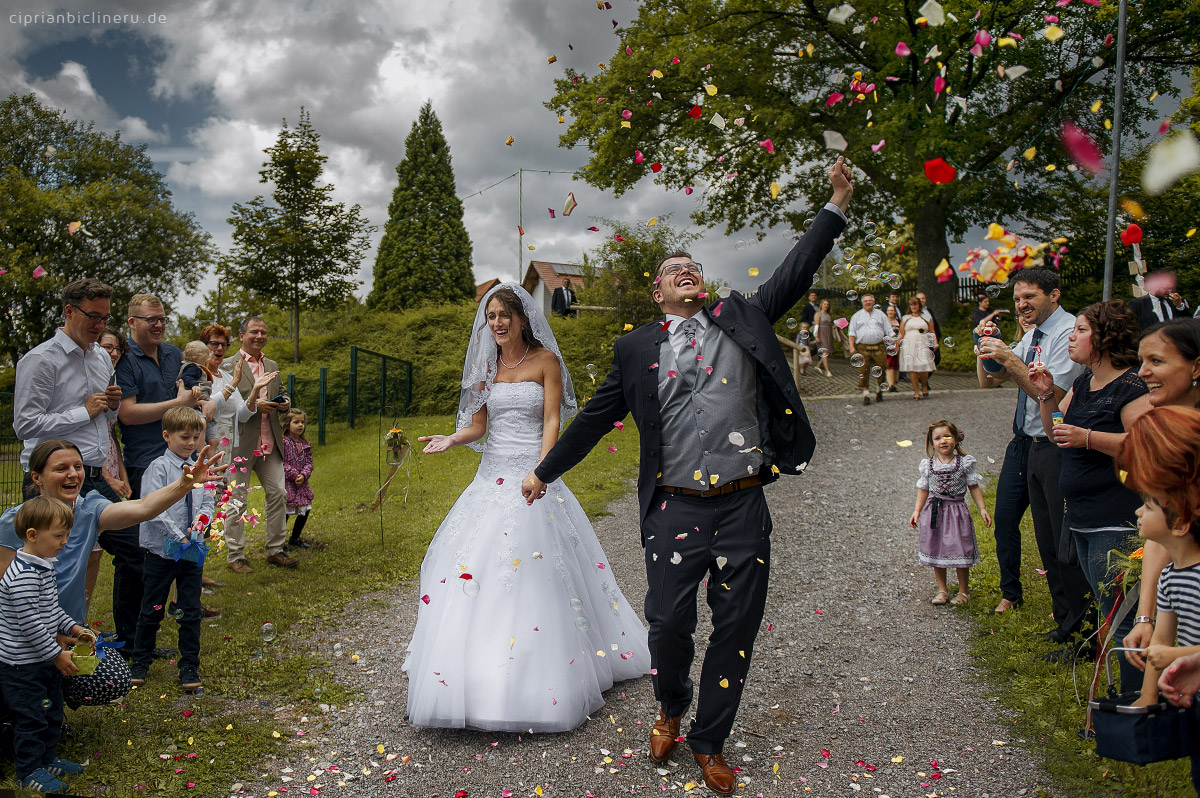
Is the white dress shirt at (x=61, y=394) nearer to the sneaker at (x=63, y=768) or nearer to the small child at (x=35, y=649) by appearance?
the small child at (x=35, y=649)

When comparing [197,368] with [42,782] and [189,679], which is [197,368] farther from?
[42,782]

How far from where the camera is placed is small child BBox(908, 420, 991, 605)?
18.6 feet

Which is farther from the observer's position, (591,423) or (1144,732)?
(591,423)

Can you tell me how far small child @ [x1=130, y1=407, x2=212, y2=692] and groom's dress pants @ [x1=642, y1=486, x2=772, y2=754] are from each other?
2.65 m

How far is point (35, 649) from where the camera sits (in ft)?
11.2

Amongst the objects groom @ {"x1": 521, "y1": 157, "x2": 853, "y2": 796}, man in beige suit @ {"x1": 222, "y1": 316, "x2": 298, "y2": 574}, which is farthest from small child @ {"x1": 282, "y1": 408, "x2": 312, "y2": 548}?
groom @ {"x1": 521, "y1": 157, "x2": 853, "y2": 796}

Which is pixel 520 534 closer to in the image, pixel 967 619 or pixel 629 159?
pixel 967 619

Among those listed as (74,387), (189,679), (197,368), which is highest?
(197,368)

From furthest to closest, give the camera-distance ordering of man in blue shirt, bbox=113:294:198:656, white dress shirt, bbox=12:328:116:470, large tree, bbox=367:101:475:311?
1. large tree, bbox=367:101:475:311
2. man in blue shirt, bbox=113:294:198:656
3. white dress shirt, bbox=12:328:116:470

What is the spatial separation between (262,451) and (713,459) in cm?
505

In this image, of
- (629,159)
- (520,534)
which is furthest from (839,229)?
(629,159)

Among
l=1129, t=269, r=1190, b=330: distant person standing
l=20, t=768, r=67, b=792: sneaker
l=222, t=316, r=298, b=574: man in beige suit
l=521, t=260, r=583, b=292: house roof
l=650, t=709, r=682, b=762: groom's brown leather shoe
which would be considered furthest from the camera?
l=521, t=260, r=583, b=292: house roof

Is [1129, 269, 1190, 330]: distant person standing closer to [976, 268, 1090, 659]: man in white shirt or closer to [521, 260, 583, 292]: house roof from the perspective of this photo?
[976, 268, 1090, 659]: man in white shirt

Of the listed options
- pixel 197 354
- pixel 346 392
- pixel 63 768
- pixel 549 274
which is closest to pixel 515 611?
pixel 63 768
